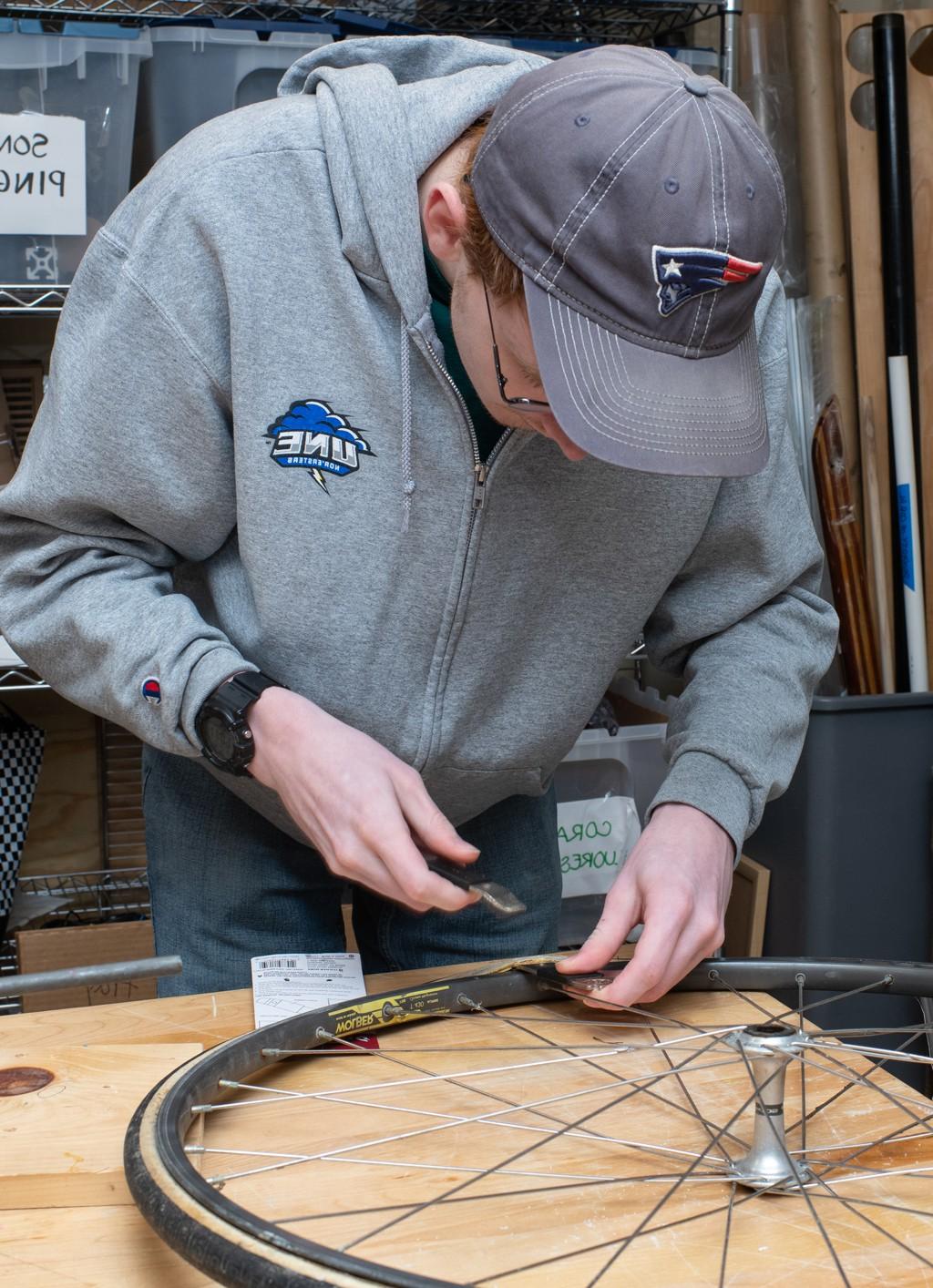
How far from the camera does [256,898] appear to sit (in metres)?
1.03

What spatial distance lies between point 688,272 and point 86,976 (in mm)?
578

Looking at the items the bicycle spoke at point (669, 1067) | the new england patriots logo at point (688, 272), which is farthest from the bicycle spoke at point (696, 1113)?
the new england patriots logo at point (688, 272)

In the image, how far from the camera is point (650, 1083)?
2.41 feet

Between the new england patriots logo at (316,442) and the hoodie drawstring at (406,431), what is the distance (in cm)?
2

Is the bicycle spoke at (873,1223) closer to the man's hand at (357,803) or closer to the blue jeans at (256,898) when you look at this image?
the man's hand at (357,803)

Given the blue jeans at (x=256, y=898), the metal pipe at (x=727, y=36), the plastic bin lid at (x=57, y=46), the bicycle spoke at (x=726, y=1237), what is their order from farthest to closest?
the metal pipe at (x=727, y=36) → the plastic bin lid at (x=57, y=46) → the blue jeans at (x=256, y=898) → the bicycle spoke at (x=726, y=1237)

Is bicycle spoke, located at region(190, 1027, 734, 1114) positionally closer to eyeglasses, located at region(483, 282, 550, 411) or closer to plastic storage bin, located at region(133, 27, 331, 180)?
eyeglasses, located at region(483, 282, 550, 411)

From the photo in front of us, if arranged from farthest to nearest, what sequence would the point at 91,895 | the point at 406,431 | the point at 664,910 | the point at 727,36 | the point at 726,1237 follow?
the point at 91,895 < the point at 727,36 < the point at 406,431 < the point at 664,910 < the point at 726,1237

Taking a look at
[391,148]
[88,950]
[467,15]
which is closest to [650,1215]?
[391,148]

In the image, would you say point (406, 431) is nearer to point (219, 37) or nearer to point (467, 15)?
point (219, 37)

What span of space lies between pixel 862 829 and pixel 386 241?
1217 mm

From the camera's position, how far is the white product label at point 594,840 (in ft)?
5.85

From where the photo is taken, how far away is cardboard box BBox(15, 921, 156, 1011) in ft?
5.84

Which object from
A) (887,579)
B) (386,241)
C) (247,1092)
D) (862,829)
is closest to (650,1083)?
(247,1092)
